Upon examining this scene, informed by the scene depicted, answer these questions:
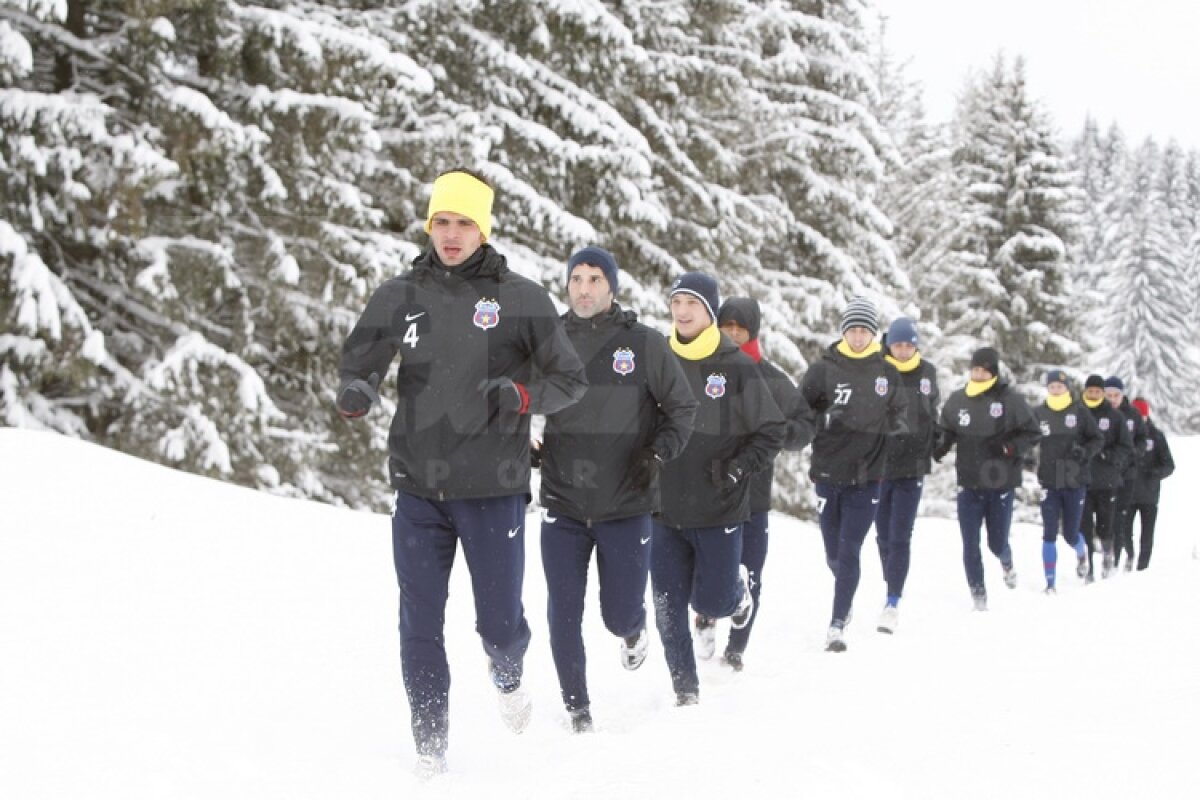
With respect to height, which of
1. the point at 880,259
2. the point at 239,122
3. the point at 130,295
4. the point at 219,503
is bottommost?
the point at 219,503

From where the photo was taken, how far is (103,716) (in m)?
4.56

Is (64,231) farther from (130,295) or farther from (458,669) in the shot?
(458,669)

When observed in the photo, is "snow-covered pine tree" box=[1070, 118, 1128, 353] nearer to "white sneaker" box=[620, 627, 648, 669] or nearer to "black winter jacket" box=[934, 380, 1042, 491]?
"black winter jacket" box=[934, 380, 1042, 491]

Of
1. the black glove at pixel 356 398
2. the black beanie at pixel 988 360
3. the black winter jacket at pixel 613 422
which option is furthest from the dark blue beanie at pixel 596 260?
the black beanie at pixel 988 360

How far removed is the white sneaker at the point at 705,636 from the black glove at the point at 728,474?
151 centimetres

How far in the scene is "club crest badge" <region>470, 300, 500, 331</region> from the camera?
458 centimetres

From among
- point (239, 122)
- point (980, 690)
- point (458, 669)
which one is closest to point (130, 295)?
point (239, 122)

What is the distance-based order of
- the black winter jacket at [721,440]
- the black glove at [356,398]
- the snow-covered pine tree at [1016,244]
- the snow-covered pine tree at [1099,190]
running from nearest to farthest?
1. the black glove at [356,398]
2. the black winter jacket at [721,440]
3. the snow-covered pine tree at [1016,244]
4. the snow-covered pine tree at [1099,190]

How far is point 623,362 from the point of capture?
17.6 ft

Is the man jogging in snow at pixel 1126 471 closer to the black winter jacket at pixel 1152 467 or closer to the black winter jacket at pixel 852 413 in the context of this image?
the black winter jacket at pixel 1152 467

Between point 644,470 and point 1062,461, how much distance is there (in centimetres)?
893

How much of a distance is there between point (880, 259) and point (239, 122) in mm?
14965

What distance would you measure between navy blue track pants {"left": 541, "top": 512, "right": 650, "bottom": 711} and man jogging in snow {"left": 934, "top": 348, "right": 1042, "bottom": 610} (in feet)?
19.0

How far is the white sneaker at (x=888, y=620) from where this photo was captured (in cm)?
898
